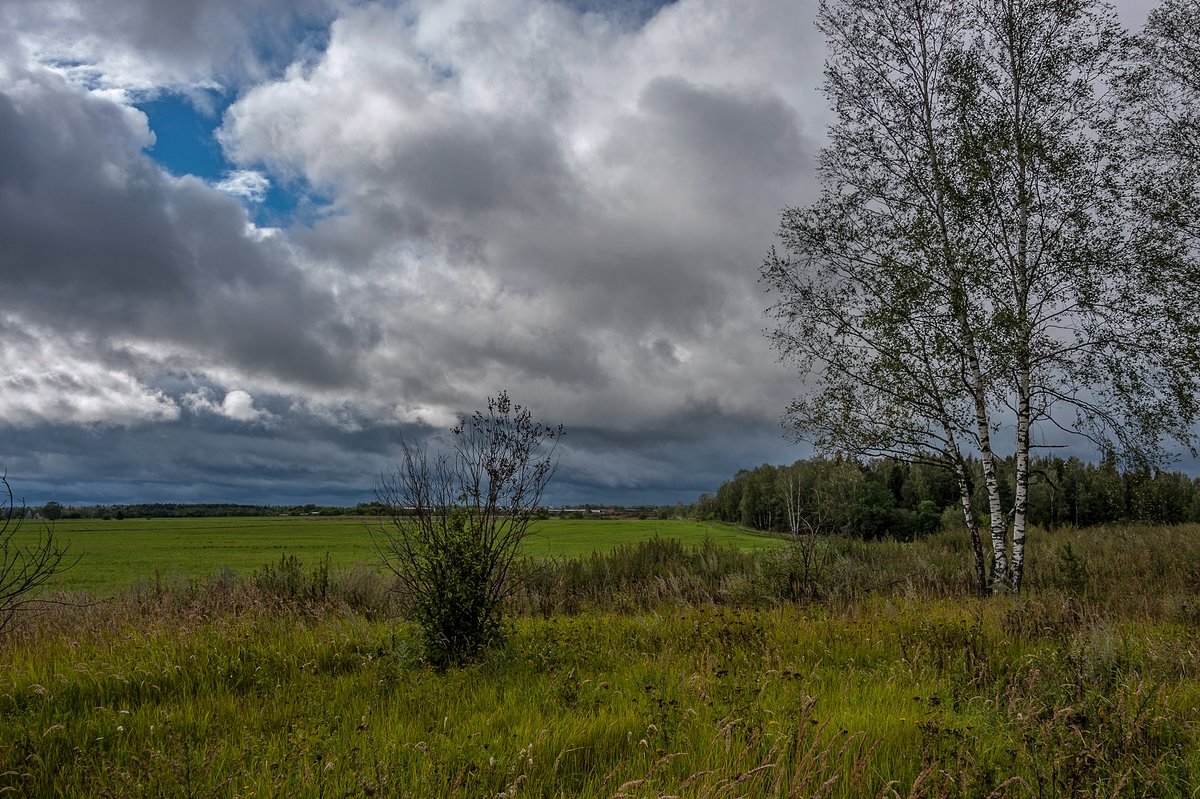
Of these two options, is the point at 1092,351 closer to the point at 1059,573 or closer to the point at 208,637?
the point at 1059,573

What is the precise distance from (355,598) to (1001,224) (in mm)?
18128

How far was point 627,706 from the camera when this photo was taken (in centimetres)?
543

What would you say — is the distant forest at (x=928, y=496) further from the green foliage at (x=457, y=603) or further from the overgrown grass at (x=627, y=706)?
the green foliage at (x=457, y=603)

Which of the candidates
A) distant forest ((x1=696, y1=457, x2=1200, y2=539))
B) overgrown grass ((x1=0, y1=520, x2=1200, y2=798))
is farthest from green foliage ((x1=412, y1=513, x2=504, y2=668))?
distant forest ((x1=696, y1=457, x2=1200, y2=539))

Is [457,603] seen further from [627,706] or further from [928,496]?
[928,496]

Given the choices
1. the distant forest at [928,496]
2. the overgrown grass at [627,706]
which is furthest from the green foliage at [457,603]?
the distant forest at [928,496]

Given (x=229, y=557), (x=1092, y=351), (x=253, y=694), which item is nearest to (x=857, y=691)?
(x=253, y=694)

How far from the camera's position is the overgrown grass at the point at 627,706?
383 cm

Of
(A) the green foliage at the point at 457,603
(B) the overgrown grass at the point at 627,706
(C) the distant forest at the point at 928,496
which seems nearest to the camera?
(B) the overgrown grass at the point at 627,706

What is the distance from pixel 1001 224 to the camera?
14.2 meters

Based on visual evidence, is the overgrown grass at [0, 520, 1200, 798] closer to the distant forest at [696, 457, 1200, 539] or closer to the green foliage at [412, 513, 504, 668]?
the green foliage at [412, 513, 504, 668]

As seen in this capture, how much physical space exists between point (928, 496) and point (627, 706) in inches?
2028

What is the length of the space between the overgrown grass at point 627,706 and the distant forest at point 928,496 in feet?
9.83

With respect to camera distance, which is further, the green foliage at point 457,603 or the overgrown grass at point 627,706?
the green foliage at point 457,603
